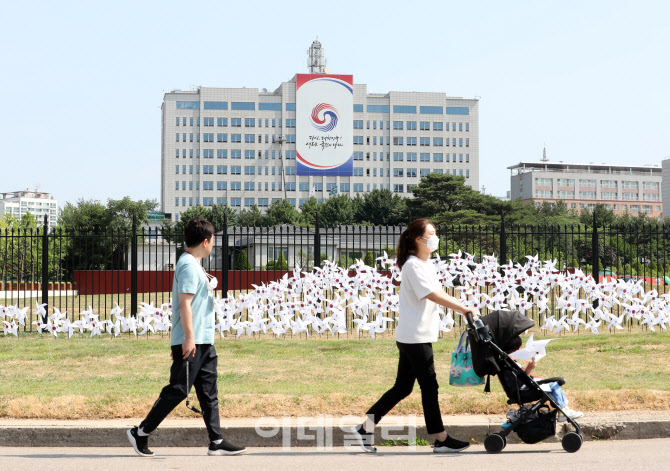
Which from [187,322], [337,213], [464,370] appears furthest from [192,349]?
[337,213]

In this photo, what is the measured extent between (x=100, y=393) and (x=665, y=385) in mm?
5455

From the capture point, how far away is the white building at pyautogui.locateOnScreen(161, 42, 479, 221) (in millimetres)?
142000

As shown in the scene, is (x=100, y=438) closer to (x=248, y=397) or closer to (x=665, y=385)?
(x=248, y=397)

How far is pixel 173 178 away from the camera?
142m

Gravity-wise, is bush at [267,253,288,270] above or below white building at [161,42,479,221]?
below

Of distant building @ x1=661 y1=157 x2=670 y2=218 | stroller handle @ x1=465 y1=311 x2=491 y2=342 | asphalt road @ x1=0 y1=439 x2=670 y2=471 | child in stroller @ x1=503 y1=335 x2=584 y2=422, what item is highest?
distant building @ x1=661 y1=157 x2=670 y2=218

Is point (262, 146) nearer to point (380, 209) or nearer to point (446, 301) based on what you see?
point (380, 209)

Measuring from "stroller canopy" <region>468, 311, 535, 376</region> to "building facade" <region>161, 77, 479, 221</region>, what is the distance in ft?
438

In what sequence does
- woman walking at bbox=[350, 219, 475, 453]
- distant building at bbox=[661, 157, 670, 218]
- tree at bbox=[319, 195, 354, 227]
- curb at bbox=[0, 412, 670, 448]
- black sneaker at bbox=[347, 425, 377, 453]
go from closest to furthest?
1. woman walking at bbox=[350, 219, 475, 453]
2. black sneaker at bbox=[347, 425, 377, 453]
3. curb at bbox=[0, 412, 670, 448]
4. tree at bbox=[319, 195, 354, 227]
5. distant building at bbox=[661, 157, 670, 218]

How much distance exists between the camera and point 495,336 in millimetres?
5594

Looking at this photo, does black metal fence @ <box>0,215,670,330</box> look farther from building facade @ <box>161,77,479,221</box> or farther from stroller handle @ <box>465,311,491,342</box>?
building facade @ <box>161,77,479,221</box>

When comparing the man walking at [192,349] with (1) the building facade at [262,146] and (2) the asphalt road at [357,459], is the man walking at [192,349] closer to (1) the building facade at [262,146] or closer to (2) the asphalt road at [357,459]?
(2) the asphalt road at [357,459]

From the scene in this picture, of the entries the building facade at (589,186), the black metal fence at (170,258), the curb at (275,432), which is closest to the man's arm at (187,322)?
the curb at (275,432)

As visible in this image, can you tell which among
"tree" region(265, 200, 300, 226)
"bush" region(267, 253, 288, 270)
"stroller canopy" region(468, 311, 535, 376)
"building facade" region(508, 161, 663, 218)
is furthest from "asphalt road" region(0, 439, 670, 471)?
"building facade" region(508, 161, 663, 218)
